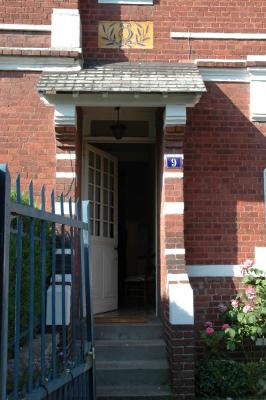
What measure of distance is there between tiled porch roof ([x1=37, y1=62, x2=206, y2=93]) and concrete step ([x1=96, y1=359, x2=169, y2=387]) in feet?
11.2

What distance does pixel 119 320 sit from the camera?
7.41 meters

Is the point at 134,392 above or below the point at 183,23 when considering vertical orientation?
below

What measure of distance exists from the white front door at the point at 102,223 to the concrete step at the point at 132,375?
147 centimetres

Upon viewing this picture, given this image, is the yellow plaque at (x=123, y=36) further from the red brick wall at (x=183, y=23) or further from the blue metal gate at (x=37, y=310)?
the blue metal gate at (x=37, y=310)

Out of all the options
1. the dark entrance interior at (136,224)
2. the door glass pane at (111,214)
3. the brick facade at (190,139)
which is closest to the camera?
the brick facade at (190,139)

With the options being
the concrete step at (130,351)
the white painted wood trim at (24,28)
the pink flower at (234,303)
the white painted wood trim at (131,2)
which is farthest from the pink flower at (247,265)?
the white painted wood trim at (24,28)

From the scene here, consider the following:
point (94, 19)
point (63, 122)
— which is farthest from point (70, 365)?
point (94, 19)

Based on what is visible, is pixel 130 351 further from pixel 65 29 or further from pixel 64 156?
pixel 65 29

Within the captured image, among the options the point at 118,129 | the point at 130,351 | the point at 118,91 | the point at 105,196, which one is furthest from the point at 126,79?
the point at 130,351

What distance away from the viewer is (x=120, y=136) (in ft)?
25.3

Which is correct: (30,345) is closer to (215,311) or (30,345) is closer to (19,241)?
(19,241)

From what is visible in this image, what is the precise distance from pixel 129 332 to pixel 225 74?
3.87 meters

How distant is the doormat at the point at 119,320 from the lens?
726cm

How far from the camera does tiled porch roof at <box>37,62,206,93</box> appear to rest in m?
6.54
